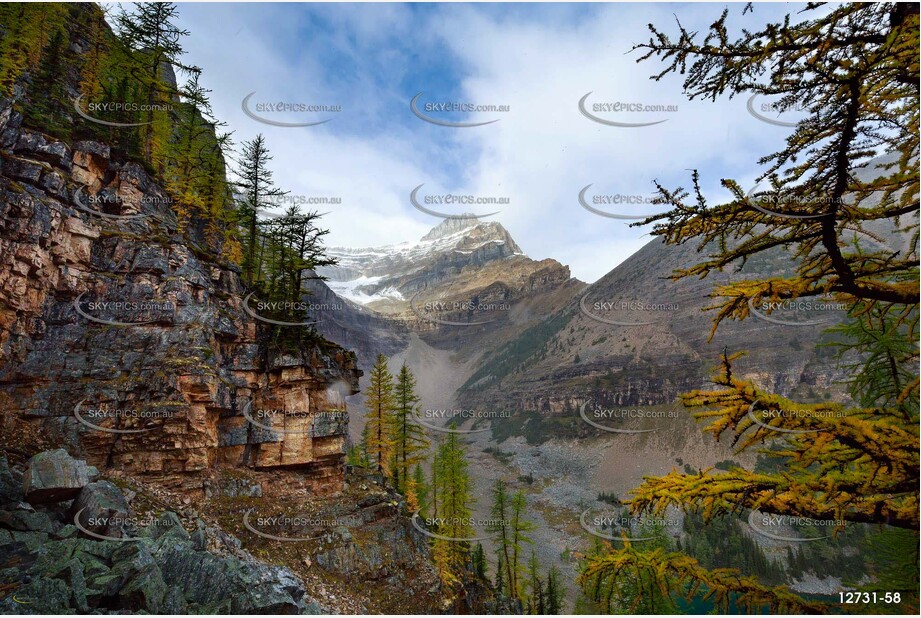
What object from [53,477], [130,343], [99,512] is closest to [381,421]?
[130,343]

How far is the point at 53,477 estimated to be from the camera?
560 inches

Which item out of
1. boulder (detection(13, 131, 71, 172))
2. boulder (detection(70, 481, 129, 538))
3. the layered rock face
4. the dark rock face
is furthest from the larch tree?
boulder (detection(13, 131, 71, 172))

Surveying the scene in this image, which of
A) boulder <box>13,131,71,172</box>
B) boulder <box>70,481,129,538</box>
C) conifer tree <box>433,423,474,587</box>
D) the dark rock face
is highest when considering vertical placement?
boulder <box>13,131,71,172</box>

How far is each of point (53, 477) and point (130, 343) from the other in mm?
6436

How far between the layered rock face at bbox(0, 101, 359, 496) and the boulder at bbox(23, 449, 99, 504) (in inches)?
88.5

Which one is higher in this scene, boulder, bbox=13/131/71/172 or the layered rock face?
boulder, bbox=13/131/71/172

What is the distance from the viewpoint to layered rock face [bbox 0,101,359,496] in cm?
1694

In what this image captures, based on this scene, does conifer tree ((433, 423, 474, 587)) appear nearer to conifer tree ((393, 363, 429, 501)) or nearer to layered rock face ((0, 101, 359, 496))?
conifer tree ((393, 363, 429, 501))

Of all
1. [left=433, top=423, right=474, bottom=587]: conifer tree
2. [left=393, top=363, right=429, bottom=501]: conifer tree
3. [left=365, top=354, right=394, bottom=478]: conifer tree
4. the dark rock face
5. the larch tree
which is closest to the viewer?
the larch tree

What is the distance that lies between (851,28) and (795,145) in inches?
54.1

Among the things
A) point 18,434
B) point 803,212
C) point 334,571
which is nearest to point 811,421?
point 803,212

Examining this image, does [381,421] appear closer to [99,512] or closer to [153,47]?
[99,512]

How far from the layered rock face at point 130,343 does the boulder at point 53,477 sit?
7.37 feet

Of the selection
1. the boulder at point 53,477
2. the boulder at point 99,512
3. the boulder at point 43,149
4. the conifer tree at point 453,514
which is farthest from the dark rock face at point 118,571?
the conifer tree at point 453,514
